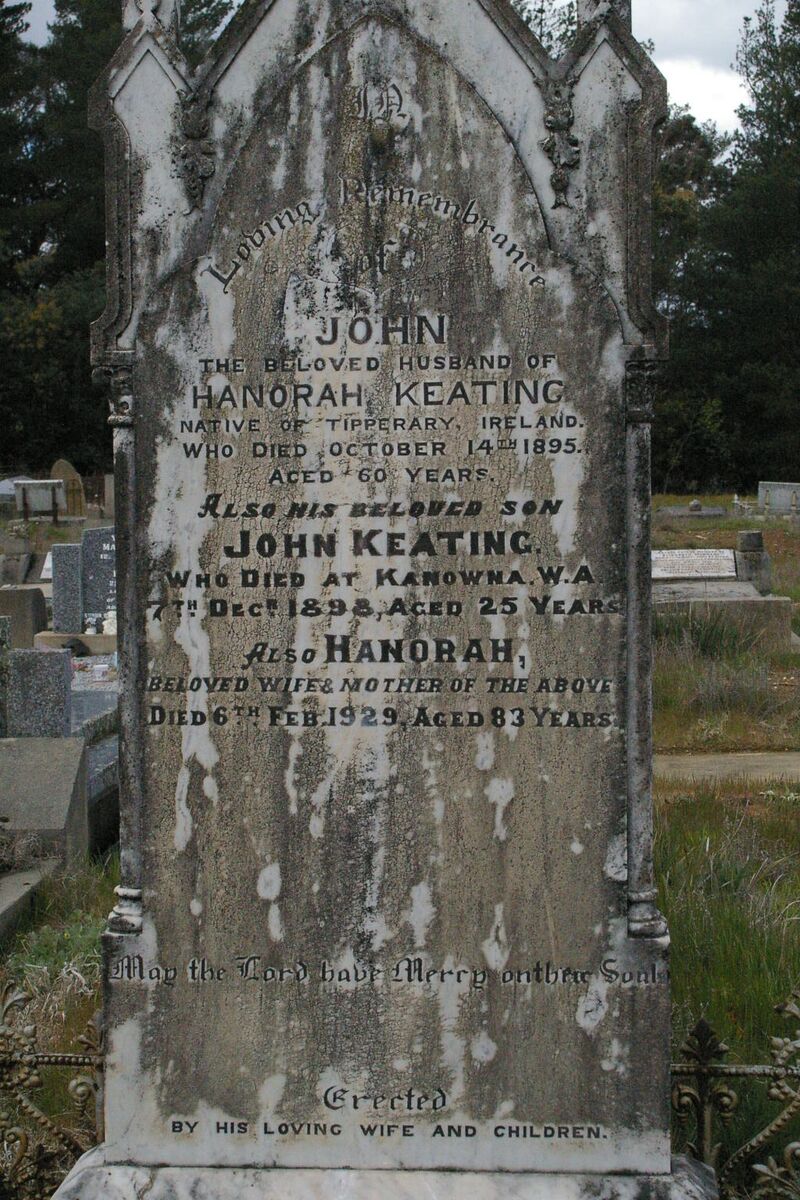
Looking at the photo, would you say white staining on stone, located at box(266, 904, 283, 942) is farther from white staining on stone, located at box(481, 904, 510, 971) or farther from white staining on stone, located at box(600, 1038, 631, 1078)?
white staining on stone, located at box(600, 1038, 631, 1078)

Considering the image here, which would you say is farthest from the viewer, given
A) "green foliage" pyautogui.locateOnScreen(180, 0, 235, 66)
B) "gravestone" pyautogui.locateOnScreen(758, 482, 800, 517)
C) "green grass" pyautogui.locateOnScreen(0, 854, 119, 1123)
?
"green foliage" pyautogui.locateOnScreen(180, 0, 235, 66)

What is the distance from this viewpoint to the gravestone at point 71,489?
2962cm

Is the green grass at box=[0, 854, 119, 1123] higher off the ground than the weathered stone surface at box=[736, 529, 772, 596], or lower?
lower

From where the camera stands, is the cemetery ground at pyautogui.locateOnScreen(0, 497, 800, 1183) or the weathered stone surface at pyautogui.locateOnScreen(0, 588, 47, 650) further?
the weathered stone surface at pyautogui.locateOnScreen(0, 588, 47, 650)

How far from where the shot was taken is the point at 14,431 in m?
37.9

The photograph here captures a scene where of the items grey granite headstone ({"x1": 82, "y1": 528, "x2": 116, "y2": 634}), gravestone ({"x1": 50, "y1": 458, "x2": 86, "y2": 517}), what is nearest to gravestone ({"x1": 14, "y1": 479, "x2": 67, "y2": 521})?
gravestone ({"x1": 50, "y1": 458, "x2": 86, "y2": 517})

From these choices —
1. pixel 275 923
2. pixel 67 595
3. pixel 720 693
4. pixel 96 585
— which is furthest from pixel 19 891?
pixel 96 585

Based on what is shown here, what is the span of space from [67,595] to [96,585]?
48cm

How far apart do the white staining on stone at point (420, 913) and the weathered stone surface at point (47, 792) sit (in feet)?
10.5

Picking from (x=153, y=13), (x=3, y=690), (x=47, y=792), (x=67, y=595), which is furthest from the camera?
(x=67, y=595)

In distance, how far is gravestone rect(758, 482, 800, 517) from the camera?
2889cm

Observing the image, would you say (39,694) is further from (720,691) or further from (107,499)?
(107,499)

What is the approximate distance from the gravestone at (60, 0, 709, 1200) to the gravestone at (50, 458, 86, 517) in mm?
27146

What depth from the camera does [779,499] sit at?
97.9ft
